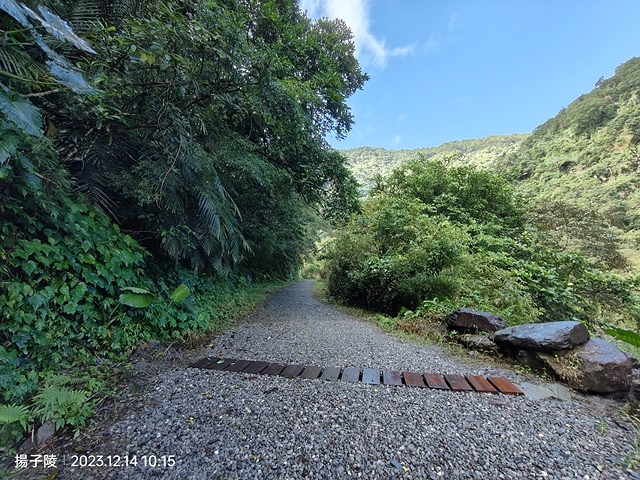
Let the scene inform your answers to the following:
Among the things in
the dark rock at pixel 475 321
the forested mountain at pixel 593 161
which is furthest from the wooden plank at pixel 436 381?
the forested mountain at pixel 593 161

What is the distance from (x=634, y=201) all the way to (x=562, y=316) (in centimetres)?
1907

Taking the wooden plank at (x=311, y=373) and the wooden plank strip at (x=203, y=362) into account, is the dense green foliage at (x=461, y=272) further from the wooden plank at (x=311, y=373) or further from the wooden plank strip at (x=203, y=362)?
the wooden plank strip at (x=203, y=362)

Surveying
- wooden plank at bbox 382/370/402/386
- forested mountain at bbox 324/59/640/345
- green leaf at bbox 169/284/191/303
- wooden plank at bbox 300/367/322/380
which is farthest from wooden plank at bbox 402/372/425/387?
green leaf at bbox 169/284/191/303

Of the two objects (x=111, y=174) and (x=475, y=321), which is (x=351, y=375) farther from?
(x=111, y=174)

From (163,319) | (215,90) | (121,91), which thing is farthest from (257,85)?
(163,319)

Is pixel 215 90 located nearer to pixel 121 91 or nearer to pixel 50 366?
pixel 121 91

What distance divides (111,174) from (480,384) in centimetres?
437

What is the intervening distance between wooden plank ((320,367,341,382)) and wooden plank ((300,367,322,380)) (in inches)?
2.1

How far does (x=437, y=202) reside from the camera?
828 cm

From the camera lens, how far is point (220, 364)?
8.68 feet

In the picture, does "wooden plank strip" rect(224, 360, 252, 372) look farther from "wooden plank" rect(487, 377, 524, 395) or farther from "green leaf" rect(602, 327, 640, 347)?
"green leaf" rect(602, 327, 640, 347)

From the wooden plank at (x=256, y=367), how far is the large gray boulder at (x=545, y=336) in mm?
2711

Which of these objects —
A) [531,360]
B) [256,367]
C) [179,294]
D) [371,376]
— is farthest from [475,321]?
[179,294]

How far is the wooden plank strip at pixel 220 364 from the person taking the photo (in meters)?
2.57
